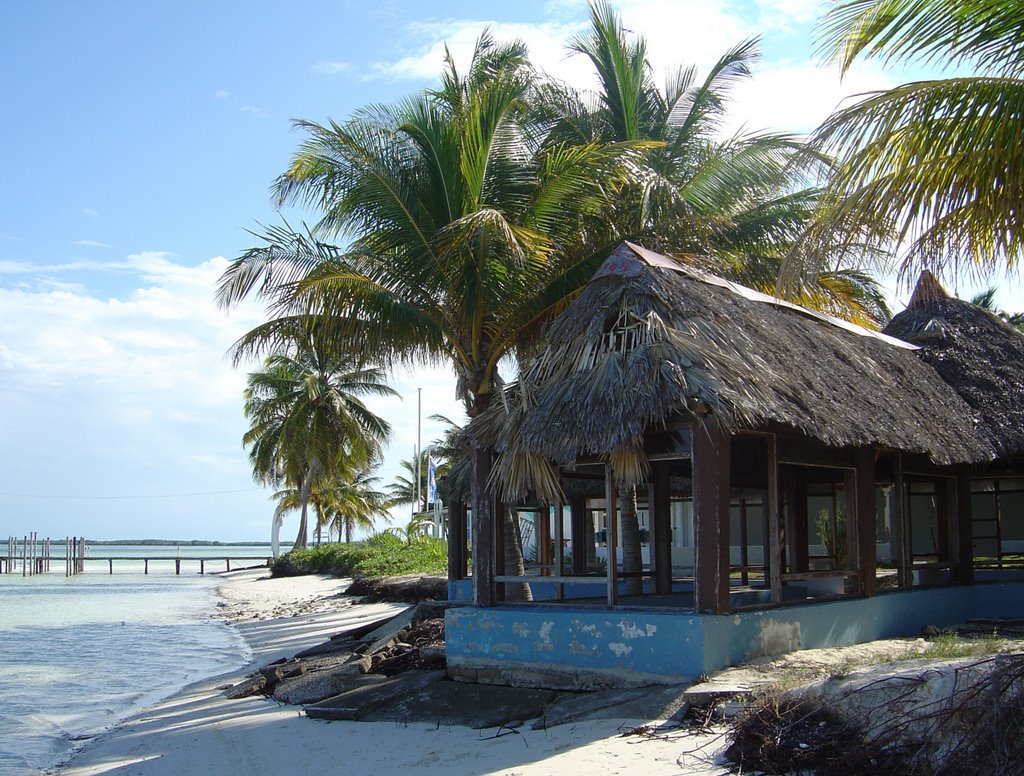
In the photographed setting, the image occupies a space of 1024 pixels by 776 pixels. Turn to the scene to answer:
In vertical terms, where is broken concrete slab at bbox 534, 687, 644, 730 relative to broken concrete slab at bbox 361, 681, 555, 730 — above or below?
above

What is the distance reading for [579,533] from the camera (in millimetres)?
17578

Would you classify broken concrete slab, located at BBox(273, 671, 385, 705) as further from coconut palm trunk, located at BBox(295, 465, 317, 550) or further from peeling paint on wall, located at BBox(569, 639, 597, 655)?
coconut palm trunk, located at BBox(295, 465, 317, 550)

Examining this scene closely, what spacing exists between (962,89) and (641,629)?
5418 mm

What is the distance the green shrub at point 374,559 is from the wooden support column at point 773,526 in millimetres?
16432

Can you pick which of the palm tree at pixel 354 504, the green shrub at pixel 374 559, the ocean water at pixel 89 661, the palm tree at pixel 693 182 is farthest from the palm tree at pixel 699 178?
the palm tree at pixel 354 504

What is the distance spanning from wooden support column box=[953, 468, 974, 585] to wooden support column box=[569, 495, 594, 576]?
19.7 ft

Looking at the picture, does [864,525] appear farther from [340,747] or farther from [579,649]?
[340,747]

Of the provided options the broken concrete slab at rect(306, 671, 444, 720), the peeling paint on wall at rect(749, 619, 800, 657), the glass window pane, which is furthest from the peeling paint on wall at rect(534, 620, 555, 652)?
the glass window pane

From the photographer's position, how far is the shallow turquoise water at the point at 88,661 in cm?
1248

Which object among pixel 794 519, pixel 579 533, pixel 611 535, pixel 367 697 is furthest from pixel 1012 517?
pixel 367 697

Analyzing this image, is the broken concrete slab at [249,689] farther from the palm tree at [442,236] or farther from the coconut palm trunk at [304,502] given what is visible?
the coconut palm trunk at [304,502]

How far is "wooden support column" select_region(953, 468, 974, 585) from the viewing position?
552 inches

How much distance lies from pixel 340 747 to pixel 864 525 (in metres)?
6.56

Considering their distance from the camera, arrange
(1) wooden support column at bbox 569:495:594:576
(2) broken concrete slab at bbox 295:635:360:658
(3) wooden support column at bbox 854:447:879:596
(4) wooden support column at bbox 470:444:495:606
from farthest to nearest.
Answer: (1) wooden support column at bbox 569:495:594:576 < (2) broken concrete slab at bbox 295:635:360:658 < (3) wooden support column at bbox 854:447:879:596 < (4) wooden support column at bbox 470:444:495:606
